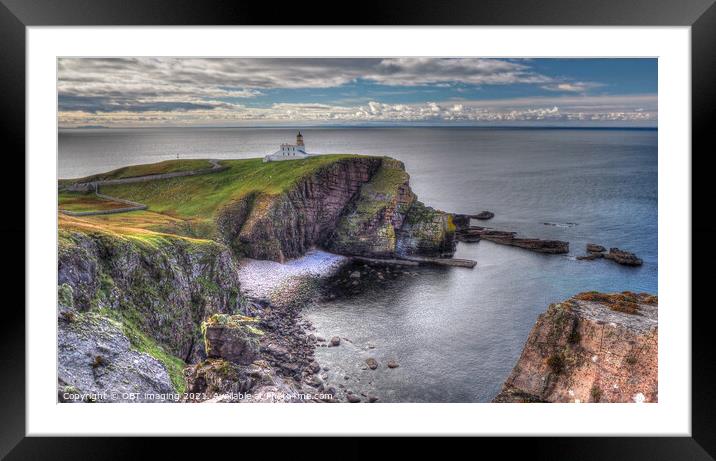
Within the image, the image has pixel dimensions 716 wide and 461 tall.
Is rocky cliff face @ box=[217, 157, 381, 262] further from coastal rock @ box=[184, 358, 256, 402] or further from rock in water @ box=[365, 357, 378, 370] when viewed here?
coastal rock @ box=[184, 358, 256, 402]

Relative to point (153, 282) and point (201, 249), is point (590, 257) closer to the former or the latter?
point (201, 249)

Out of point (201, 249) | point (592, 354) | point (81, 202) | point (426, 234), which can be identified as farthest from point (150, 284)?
point (426, 234)

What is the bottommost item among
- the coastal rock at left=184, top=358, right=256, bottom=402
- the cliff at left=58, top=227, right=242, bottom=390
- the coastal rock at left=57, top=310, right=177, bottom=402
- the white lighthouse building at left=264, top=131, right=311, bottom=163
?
the coastal rock at left=184, top=358, right=256, bottom=402

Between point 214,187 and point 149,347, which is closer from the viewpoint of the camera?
point 149,347

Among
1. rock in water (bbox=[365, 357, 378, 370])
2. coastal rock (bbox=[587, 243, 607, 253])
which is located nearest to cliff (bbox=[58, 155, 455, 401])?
rock in water (bbox=[365, 357, 378, 370])

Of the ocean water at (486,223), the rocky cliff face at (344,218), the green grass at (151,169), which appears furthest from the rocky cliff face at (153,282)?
the rocky cliff face at (344,218)
